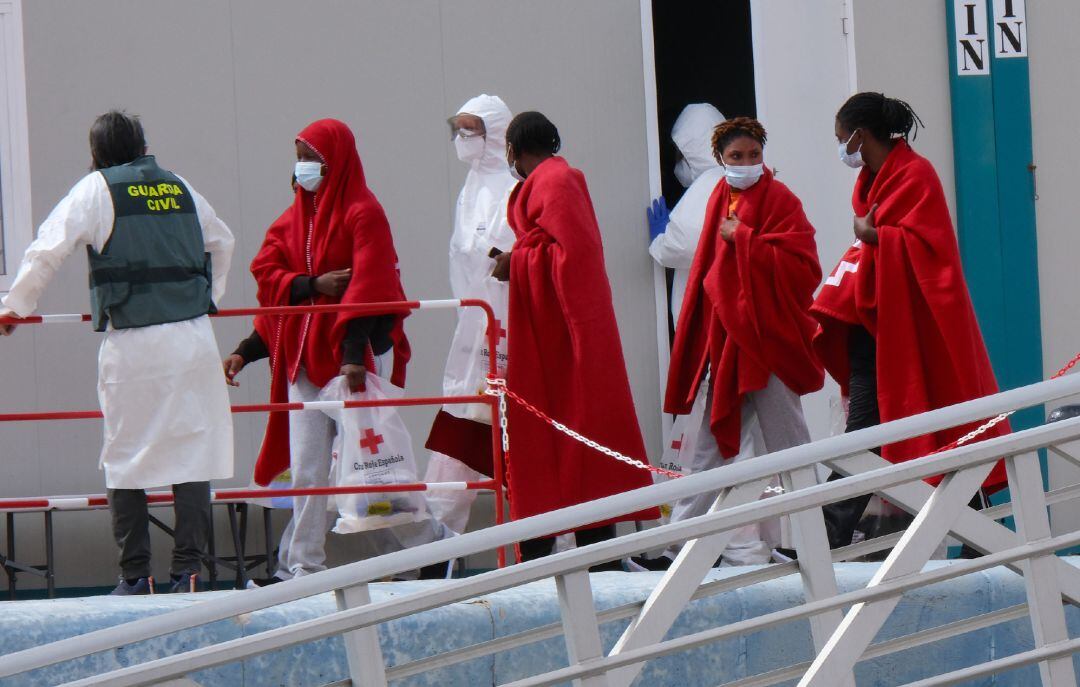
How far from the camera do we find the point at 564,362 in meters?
6.21

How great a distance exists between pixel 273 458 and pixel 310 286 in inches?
29.1

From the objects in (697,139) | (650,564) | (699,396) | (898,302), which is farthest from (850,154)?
(697,139)

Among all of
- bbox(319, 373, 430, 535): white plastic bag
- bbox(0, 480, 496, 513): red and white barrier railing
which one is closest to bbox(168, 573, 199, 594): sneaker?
bbox(0, 480, 496, 513): red and white barrier railing

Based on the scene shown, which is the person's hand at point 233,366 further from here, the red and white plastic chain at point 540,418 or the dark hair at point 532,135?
the dark hair at point 532,135

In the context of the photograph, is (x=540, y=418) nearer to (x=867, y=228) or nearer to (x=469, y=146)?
(x=867, y=228)

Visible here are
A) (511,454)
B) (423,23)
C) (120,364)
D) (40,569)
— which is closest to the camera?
(120,364)

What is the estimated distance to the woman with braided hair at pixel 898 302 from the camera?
5801mm

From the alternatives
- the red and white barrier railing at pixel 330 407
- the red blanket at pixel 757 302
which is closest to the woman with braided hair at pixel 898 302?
the red blanket at pixel 757 302

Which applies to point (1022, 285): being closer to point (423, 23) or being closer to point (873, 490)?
point (423, 23)

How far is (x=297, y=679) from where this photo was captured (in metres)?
4.78

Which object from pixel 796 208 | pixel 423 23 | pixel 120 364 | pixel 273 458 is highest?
pixel 423 23

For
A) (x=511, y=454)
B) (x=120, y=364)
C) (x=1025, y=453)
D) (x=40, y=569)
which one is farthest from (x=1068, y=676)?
(x=40, y=569)

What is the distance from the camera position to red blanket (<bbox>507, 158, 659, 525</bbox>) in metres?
6.09

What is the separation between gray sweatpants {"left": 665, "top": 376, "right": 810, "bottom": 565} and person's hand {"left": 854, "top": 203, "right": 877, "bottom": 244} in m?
0.70
